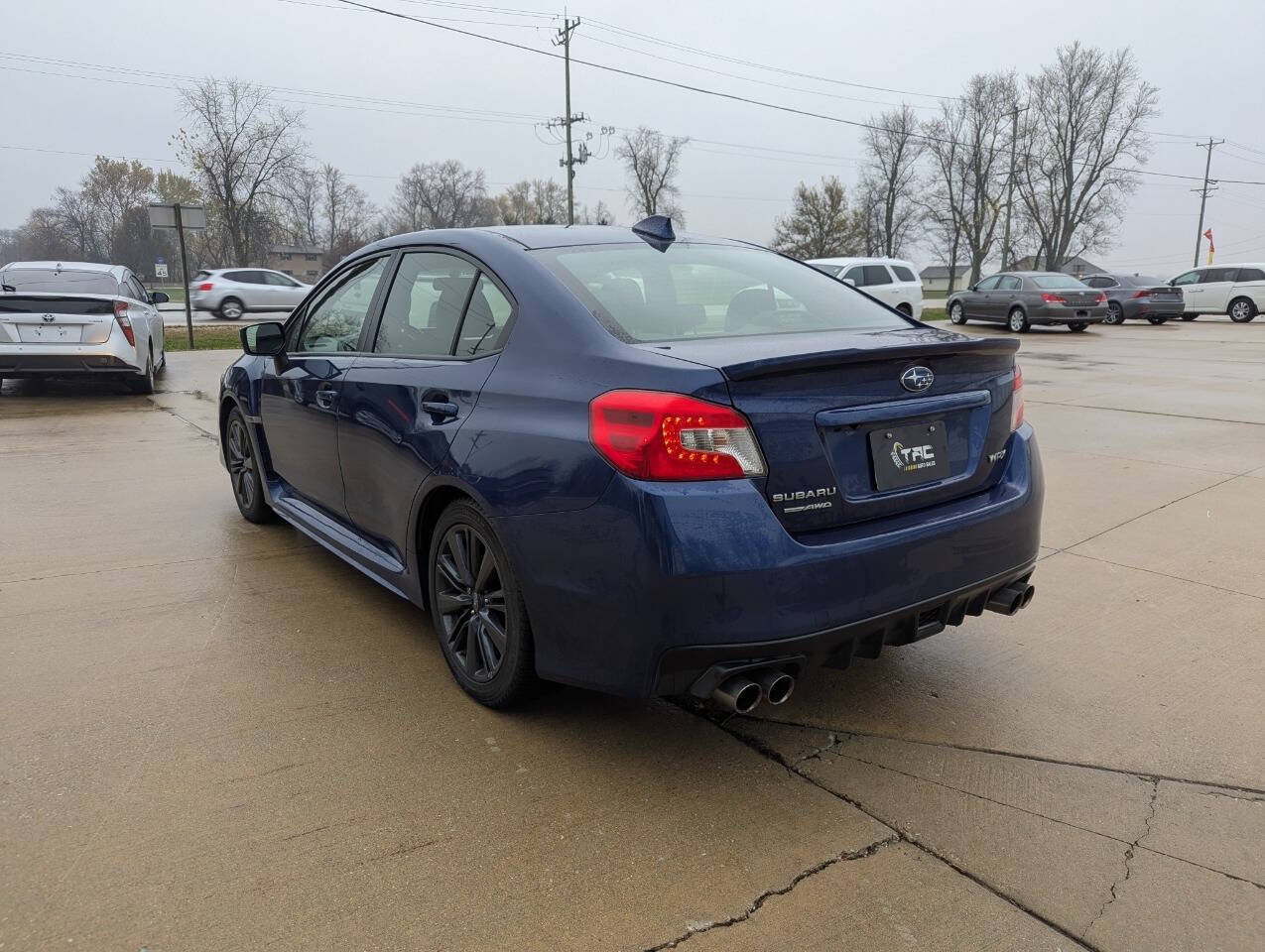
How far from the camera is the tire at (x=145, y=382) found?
11.0 meters

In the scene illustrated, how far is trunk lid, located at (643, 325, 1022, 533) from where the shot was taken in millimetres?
2395

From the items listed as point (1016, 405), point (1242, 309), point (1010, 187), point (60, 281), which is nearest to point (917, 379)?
point (1016, 405)

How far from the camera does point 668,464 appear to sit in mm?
2322

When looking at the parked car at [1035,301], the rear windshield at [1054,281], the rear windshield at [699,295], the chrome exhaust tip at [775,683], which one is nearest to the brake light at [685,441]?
the rear windshield at [699,295]

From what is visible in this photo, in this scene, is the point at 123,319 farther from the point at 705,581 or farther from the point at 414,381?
the point at 705,581

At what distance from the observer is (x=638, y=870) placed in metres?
2.25

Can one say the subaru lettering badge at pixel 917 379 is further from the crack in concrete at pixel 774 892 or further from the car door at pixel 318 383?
the car door at pixel 318 383

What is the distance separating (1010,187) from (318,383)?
70631mm

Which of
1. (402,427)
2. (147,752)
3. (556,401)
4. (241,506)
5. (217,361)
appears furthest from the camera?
(217,361)

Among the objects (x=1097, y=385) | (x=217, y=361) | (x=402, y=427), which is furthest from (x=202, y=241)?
(x=402, y=427)

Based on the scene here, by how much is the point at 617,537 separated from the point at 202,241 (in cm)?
6627

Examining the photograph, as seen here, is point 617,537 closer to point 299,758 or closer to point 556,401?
point 556,401

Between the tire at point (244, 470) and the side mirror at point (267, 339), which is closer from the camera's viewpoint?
the side mirror at point (267, 339)

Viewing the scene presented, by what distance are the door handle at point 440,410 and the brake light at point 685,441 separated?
81 cm
